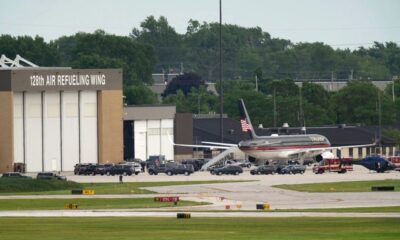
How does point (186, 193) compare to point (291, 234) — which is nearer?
point (291, 234)

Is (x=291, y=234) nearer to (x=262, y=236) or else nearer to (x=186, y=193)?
(x=262, y=236)

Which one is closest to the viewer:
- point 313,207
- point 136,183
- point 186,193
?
point 313,207

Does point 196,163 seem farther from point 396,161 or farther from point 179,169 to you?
point 396,161

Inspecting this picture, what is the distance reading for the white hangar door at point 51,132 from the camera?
561 ft

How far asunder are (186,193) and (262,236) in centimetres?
4599

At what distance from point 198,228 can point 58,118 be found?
3740 inches

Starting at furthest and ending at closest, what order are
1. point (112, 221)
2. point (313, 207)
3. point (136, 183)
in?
point (136, 183) → point (313, 207) → point (112, 221)

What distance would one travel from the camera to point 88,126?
175 metres

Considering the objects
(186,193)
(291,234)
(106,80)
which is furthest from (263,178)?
(291,234)

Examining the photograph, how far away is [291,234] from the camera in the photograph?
73875mm

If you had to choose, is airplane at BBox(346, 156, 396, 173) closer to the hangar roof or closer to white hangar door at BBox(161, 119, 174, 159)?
white hangar door at BBox(161, 119, 174, 159)

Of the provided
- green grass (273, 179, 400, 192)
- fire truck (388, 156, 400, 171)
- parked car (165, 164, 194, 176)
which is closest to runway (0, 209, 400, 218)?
green grass (273, 179, 400, 192)

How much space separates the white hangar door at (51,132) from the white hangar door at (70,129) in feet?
2.64

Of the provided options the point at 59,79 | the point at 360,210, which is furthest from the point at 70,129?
the point at 360,210
